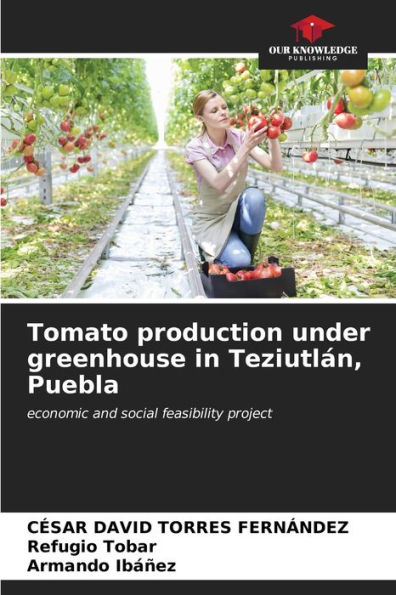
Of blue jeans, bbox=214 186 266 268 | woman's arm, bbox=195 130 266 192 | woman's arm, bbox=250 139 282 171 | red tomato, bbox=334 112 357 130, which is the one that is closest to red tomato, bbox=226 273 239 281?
blue jeans, bbox=214 186 266 268

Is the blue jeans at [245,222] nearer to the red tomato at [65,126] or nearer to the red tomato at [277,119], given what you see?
the red tomato at [277,119]

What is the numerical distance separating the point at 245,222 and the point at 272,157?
1.67 ft

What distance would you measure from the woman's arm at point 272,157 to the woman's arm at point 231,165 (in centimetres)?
11

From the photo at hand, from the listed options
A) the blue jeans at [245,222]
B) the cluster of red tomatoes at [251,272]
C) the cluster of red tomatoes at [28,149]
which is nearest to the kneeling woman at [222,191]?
the blue jeans at [245,222]

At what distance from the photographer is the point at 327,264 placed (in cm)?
482

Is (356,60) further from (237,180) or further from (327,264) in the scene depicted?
(327,264)

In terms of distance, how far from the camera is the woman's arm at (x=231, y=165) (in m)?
2.97

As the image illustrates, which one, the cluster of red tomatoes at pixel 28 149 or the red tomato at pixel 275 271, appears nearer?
the red tomato at pixel 275 271

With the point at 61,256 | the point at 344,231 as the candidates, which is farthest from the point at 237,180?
the point at 344,231

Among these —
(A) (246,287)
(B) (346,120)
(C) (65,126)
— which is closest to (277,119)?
(B) (346,120)

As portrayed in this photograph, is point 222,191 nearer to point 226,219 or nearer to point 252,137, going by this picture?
point 226,219

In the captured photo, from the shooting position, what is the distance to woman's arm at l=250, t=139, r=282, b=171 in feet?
10.6

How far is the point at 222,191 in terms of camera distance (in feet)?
11.6

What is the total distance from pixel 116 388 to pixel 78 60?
5563 mm
